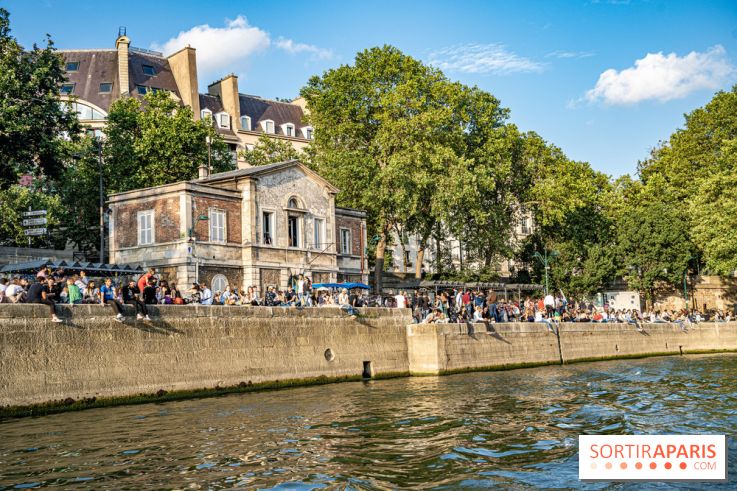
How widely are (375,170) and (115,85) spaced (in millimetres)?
32989

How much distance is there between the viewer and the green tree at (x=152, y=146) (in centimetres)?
4881

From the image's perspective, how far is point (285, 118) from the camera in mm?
85438

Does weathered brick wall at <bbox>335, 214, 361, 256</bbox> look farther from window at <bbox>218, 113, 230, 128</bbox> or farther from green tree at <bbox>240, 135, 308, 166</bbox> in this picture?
window at <bbox>218, 113, 230, 128</bbox>

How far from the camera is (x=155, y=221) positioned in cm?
3722

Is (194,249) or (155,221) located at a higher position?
(155,221)

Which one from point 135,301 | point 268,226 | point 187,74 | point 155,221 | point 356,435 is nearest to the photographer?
point 356,435

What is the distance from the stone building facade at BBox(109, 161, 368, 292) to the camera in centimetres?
3647

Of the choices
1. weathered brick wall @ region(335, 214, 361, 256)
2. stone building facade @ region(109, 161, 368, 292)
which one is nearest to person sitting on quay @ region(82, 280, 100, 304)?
stone building facade @ region(109, 161, 368, 292)

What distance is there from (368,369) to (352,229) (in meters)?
18.5

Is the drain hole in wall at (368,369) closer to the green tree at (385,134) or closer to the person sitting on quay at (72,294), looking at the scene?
the person sitting on quay at (72,294)

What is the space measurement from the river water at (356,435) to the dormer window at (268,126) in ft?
192

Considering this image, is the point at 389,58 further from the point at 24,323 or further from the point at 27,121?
the point at 24,323

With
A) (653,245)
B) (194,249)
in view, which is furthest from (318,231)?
(653,245)

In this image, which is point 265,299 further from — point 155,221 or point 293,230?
point 293,230
